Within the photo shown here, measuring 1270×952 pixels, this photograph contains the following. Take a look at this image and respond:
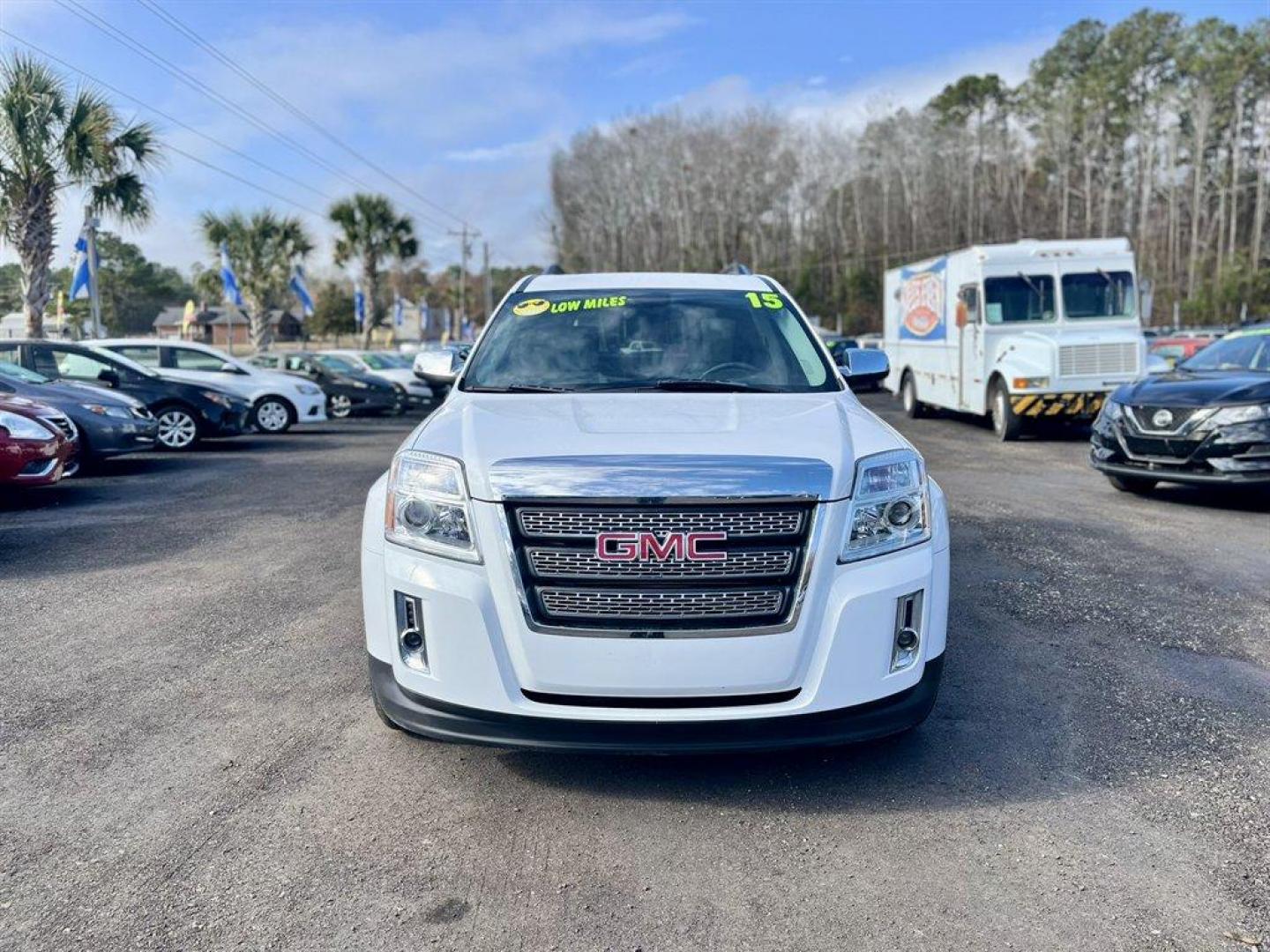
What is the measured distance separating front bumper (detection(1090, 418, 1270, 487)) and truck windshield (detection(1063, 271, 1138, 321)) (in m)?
7.21

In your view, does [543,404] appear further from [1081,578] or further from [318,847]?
[1081,578]

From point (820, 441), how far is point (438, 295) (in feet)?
412

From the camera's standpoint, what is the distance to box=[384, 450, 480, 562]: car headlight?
11.0ft

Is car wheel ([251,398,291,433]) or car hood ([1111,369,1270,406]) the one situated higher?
car hood ([1111,369,1270,406])

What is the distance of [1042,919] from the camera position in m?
2.80

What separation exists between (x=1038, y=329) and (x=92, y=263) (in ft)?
66.5

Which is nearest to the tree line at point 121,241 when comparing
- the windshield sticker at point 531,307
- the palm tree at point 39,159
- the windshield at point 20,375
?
the palm tree at point 39,159

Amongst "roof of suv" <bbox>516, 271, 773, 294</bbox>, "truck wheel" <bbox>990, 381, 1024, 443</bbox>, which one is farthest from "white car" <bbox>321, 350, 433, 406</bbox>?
"roof of suv" <bbox>516, 271, 773, 294</bbox>

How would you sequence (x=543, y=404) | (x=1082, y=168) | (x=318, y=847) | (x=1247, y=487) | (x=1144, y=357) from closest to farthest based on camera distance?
(x=318, y=847) → (x=543, y=404) → (x=1247, y=487) → (x=1144, y=357) → (x=1082, y=168)

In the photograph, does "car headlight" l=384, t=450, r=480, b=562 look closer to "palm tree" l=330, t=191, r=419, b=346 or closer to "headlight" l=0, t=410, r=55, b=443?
"headlight" l=0, t=410, r=55, b=443

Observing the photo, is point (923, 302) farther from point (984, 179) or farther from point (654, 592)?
point (984, 179)

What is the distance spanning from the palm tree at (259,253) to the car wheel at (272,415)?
23.0 meters

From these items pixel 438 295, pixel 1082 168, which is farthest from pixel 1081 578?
pixel 438 295

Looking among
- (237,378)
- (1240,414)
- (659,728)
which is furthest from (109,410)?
(1240,414)
